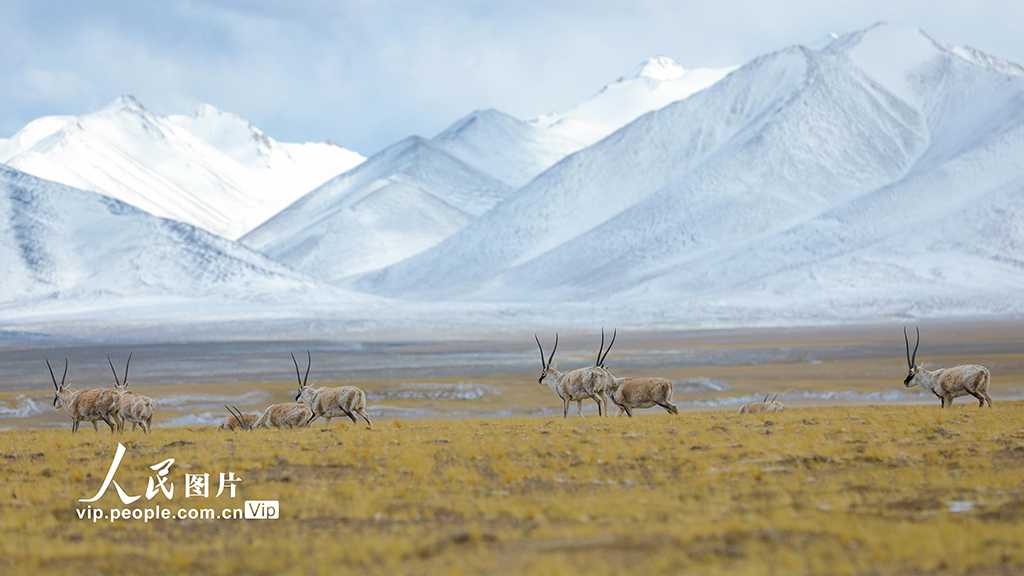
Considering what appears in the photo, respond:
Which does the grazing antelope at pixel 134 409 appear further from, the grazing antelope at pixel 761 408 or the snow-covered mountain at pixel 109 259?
the snow-covered mountain at pixel 109 259

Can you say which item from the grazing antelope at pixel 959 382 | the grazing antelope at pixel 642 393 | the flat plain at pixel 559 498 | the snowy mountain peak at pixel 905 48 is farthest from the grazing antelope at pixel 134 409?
the snowy mountain peak at pixel 905 48

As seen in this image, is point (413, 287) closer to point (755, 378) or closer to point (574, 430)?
point (755, 378)

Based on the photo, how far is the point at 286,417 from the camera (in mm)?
19531

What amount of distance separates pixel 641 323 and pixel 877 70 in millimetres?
100330

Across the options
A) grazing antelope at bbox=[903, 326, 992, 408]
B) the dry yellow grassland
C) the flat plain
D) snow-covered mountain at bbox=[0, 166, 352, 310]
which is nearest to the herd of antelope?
grazing antelope at bbox=[903, 326, 992, 408]

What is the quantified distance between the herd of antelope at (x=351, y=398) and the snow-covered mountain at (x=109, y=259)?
95511 mm

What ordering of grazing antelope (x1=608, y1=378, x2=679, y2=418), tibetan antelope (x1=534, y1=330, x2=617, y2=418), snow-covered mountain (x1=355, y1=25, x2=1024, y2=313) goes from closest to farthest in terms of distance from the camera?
grazing antelope (x1=608, y1=378, x2=679, y2=418)
tibetan antelope (x1=534, y1=330, x2=617, y2=418)
snow-covered mountain (x1=355, y1=25, x2=1024, y2=313)

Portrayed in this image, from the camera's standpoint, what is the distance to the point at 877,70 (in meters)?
156

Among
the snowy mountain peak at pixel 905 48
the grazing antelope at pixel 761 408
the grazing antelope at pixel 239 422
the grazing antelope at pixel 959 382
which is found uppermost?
the snowy mountain peak at pixel 905 48

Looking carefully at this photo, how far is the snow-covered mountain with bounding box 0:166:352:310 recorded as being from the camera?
114375 mm

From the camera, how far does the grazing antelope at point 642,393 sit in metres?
19.3

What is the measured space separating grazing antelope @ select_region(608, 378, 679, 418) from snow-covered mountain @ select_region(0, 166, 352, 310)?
97589 mm

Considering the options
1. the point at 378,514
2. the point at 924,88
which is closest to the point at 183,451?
the point at 378,514

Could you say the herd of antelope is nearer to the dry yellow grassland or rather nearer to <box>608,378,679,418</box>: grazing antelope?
<box>608,378,679,418</box>: grazing antelope
